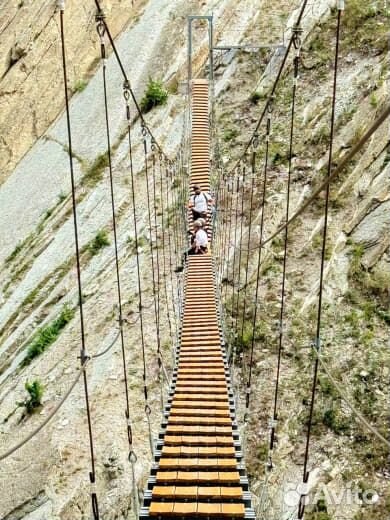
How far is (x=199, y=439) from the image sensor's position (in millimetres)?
4797

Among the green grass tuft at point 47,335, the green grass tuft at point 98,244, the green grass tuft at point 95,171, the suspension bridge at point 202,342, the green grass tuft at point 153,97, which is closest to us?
the suspension bridge at point 202,342

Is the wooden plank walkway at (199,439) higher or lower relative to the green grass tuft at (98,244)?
lower

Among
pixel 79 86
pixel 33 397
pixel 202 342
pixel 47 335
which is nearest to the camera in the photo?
pixel 202 342

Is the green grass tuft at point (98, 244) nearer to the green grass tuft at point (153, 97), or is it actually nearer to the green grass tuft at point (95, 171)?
the green grass tuft at point (95, 171)

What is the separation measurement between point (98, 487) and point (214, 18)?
14.2 m

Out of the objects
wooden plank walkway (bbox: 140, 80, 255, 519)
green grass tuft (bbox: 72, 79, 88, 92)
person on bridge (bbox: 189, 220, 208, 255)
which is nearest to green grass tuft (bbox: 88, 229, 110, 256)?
person on bridge (bbox: 189, 220, 208, 255)

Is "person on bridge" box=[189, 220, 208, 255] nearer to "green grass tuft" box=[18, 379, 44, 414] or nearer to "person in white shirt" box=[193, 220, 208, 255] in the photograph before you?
"person in white shirt" box=[193, 220, 208, 255]

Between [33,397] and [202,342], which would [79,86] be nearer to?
[33,397]

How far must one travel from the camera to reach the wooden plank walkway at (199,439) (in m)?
3.95

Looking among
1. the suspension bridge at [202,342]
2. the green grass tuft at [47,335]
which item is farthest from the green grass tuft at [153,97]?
the green grass tuft at [47,335]

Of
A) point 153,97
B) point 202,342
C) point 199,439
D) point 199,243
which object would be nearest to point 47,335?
point 199,243

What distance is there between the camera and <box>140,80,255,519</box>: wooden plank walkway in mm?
3945

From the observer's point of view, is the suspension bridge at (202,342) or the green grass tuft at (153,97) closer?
the suspension bridge at (202,342)

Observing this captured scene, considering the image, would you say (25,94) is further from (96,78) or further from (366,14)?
(366,14)
